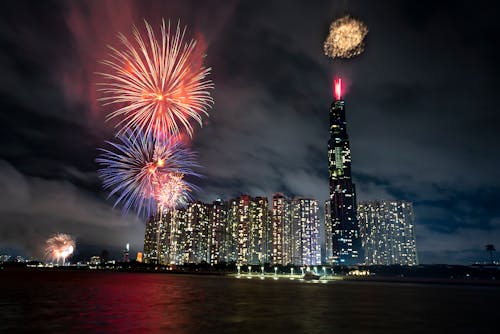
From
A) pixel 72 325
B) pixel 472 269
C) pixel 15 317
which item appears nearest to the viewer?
pixel 72 325

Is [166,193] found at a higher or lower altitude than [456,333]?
higher

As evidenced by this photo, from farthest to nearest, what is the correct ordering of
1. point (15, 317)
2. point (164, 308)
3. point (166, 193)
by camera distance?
point (166, 193)
point (164, 308)
point (15, 317)

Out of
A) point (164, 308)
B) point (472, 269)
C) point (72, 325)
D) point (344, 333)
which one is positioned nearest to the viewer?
point (344, 333)

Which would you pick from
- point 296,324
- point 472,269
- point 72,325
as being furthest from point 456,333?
point 472,269

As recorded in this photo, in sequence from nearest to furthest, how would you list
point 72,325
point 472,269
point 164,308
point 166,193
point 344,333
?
point 344,333 → point 72,325 → point 164,308 → point 166,193 → point 472,269

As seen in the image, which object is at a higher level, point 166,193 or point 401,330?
point 166,193

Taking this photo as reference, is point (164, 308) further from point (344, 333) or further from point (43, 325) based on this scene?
point (344, 333)

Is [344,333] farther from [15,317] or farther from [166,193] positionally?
[166,193]

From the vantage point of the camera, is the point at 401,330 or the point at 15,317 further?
the point at 15,317

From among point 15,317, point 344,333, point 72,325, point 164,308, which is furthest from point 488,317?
point 15,317
